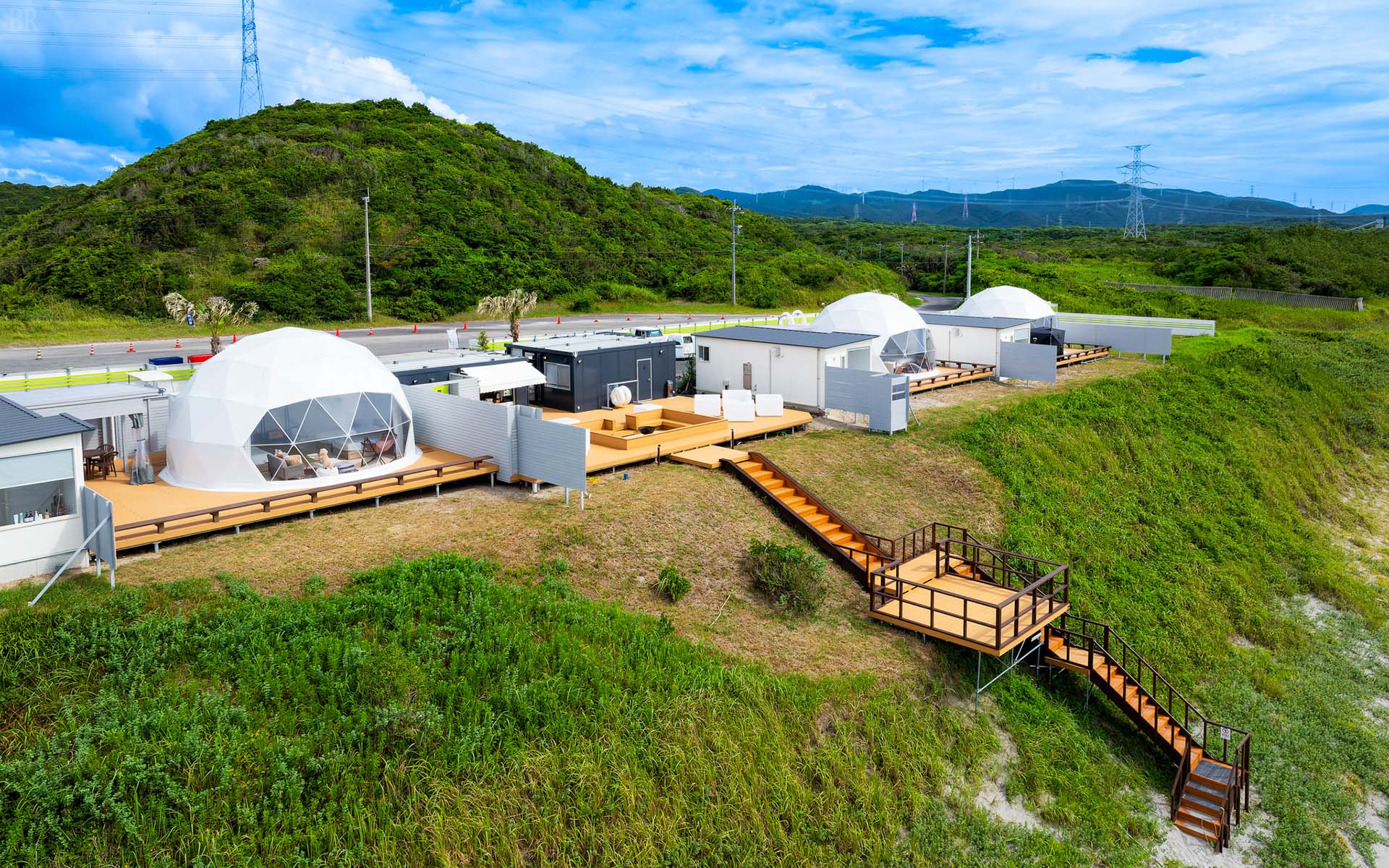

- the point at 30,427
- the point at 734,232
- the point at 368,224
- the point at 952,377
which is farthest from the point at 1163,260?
the point at 30,427

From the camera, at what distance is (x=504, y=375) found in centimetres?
2378

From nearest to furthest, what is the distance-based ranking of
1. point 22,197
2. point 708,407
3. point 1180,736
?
point 1180,736, point 708,407, point 22,197

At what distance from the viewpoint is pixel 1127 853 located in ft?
40.5

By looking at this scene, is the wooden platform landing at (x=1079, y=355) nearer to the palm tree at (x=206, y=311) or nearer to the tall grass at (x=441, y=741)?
the tall grass at (x=441, y=741)

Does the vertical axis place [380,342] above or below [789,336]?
below

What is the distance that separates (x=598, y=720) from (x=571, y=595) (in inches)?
122

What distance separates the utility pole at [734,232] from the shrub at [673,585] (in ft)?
135

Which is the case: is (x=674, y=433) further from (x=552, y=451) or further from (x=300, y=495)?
(x=300, y=495)

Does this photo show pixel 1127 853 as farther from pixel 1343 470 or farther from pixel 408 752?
pixel 1343 470

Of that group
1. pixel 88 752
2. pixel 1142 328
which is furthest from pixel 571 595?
pixel 1142 328

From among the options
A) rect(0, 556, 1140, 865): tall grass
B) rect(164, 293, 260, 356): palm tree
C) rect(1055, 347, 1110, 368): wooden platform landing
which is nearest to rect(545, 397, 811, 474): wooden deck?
rect(0, 556, 1140, 865): tall grass

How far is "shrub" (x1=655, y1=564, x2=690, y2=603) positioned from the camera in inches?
587

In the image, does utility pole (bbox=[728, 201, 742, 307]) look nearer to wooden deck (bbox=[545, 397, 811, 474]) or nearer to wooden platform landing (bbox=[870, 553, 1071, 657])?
wooden deck (bbox=[545, 397, 811, 474])

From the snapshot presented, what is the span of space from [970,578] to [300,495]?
13.4 m
